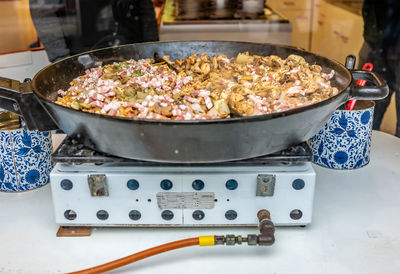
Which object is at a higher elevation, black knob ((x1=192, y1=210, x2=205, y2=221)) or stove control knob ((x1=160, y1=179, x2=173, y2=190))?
stove control knob ((x1=160, y1=179, x2=173, y2=190))

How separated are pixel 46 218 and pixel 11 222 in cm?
10

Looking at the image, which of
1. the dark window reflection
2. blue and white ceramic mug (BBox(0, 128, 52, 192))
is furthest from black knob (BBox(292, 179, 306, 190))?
the dark window reflection

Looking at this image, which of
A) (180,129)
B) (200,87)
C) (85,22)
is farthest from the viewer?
(85,22)

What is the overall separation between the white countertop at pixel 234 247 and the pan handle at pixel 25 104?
0.31 meters

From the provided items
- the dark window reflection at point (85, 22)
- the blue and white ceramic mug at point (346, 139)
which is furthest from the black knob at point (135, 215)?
the dark window reflection at point (85, 22)

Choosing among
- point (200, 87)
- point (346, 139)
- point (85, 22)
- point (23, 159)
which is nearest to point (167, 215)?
point (200, 87)

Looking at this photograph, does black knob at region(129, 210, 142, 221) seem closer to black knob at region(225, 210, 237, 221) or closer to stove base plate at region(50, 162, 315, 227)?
stove base plate at region(50, 162, 315, 227)

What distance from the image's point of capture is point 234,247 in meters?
1.12

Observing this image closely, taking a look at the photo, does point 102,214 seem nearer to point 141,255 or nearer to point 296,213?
point 141,255

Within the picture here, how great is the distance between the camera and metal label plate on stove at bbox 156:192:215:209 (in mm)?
1085

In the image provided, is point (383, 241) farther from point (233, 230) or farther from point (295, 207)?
point (233, 230)

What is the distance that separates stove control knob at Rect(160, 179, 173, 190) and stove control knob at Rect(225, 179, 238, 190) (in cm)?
15

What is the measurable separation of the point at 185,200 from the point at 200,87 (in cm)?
40

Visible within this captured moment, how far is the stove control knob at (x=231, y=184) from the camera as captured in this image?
1.07 m
